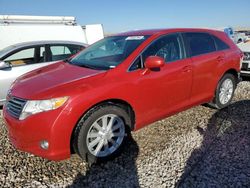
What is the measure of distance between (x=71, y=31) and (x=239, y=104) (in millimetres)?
6221

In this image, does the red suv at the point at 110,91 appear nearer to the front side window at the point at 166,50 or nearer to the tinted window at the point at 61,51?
the front side window at the point at 166,50

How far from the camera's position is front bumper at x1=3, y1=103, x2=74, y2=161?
2.75 m

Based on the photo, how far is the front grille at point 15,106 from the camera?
2.91 m

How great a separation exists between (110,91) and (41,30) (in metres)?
6.47

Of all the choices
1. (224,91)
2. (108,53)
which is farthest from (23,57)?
(224,91)

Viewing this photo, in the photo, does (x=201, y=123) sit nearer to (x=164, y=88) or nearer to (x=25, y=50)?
(x=164, y=88)

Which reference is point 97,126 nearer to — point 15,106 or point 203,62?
point 15,106

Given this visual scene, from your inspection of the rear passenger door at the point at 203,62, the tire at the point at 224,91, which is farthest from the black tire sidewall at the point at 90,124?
the tire at the point at 224,91

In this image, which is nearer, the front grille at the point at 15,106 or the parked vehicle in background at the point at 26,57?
the front grille at the point at 15,106

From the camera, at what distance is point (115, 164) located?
10.5ft

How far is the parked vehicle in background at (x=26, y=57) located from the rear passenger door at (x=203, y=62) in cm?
322

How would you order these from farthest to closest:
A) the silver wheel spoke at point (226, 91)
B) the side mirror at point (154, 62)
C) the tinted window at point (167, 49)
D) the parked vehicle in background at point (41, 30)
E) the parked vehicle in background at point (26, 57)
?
1. the parked vehicle in background at point (41, 30)
2. the parked vehicle in background at point (26, 57)
3. the silver wheel spoke at point (226, 91)
4. the tinted window at point (167, 49)
5. the side mirror at point (154, 62)

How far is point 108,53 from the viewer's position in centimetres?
394

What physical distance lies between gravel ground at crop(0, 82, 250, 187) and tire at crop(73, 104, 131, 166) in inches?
5.8
